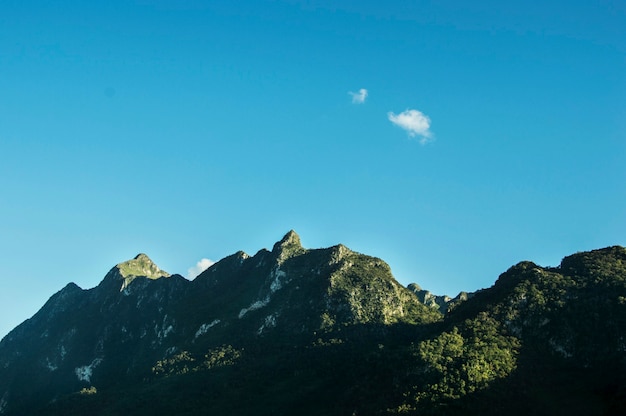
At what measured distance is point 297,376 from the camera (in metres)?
157

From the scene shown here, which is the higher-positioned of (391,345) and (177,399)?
(391,345)

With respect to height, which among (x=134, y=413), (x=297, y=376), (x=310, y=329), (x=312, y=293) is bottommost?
(x=134, y=413)

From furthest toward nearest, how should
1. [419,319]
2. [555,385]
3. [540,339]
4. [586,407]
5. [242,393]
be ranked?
[419,319], [242,393], [540,339], [555,385], [586,407]

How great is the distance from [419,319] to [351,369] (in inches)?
1881

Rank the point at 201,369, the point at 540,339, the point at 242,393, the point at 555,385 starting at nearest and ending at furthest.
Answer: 1. the point at 555,385
2. the point at 540,339
3. the point at 242,393
4. the point at 201,369

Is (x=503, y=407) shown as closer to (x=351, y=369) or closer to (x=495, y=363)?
(x=495, y=363)

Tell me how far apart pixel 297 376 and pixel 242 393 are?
16.0 metres

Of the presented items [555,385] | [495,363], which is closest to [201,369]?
[495,363]

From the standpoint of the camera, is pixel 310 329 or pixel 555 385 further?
pixel 310 329

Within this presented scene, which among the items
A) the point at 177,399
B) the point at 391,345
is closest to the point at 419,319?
the point at 391,345

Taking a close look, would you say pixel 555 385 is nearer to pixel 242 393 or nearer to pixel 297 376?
pixel 297 376

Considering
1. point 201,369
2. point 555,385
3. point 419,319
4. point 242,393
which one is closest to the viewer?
point 555,385

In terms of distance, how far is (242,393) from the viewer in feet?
510

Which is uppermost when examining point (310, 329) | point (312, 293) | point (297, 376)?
point (312, 293)
